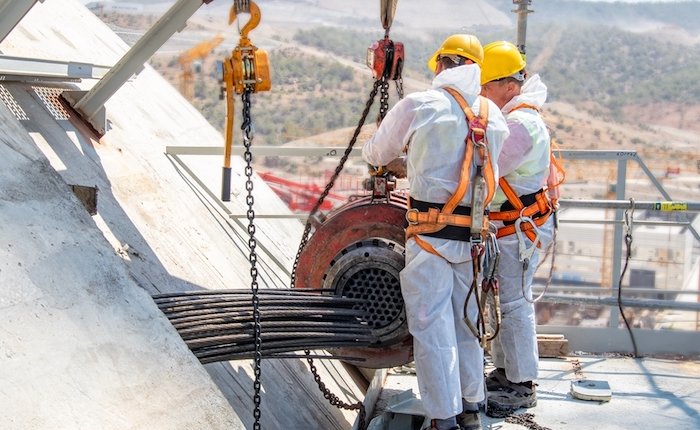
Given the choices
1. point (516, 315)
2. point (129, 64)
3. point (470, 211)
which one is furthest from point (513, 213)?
point (129, 64)

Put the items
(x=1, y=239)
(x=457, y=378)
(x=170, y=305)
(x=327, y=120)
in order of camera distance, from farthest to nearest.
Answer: (x=327, y=120) → (x=457, y=378) → (x=170, y=305) → (x=1, y=239)

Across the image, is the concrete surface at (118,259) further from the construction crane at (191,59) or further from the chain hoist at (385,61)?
the construction crane at (191,59)

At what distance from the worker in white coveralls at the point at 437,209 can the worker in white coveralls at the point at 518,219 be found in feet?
1.53

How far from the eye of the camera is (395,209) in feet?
16.5

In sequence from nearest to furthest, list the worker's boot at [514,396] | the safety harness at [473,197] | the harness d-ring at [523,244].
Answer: the safety harness at [473,197]
the harness d-ring at [523,244]
the worker's boot at [514,396]

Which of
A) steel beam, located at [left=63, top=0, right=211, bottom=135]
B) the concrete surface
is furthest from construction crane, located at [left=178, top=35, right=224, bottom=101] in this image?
steel beam, located at [left=63, top=0, right=211, bottom=135]

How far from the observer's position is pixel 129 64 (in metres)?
5.92

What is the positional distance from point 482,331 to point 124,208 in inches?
93.7

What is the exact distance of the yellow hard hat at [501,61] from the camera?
17.6 ft

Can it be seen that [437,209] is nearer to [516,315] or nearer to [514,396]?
[516,315]

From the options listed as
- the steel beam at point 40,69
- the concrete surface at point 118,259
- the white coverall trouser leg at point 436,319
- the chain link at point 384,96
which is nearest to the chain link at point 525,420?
the white coverall trouser leg at point 436,319

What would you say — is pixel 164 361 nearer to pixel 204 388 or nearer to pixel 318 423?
pixel 204 388

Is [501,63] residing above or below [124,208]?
above

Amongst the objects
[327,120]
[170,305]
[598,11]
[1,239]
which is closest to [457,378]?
[170,305]
